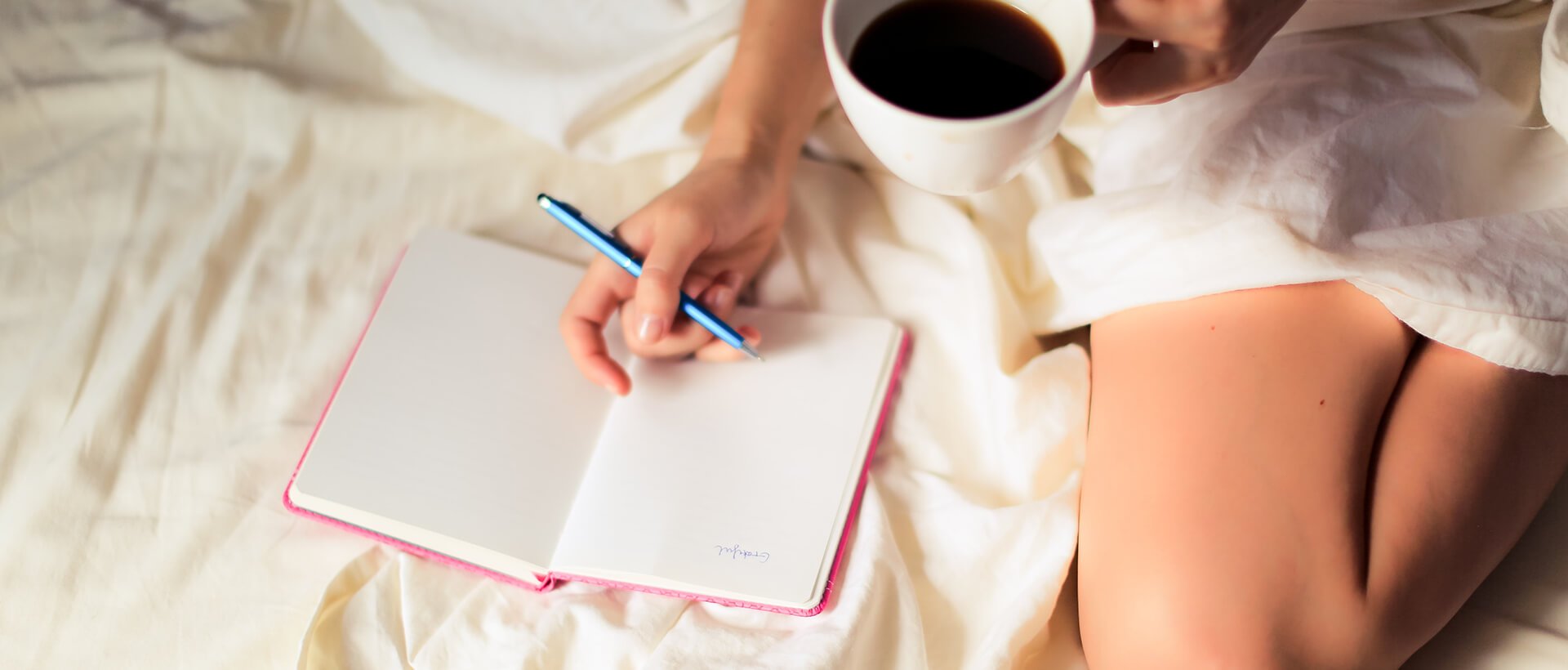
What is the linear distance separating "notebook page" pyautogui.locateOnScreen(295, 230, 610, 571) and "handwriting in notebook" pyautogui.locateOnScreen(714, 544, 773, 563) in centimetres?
12

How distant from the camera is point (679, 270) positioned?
30.6 inches

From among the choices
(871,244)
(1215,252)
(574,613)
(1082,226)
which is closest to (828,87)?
(871,244)

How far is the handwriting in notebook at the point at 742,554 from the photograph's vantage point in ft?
2.48

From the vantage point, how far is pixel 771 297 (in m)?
0.91

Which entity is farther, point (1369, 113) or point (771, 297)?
point (771, 297)

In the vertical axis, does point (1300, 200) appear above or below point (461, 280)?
above

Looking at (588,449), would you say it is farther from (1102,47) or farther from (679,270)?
(1102,47)

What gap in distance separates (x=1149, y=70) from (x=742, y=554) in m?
0.40

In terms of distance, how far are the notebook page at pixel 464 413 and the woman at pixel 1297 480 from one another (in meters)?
0.13

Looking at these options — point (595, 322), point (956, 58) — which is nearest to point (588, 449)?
point (595, 322)

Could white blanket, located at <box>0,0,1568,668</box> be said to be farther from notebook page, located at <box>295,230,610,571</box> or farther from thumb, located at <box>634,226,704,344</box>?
thumb, located at <box>634,226,704,344</box>

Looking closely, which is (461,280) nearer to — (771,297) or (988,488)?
(771,297)

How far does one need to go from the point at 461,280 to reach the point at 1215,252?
562 mm

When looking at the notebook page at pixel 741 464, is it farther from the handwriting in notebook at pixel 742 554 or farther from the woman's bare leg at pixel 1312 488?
the woman's bare leg at pixel 1312 488
